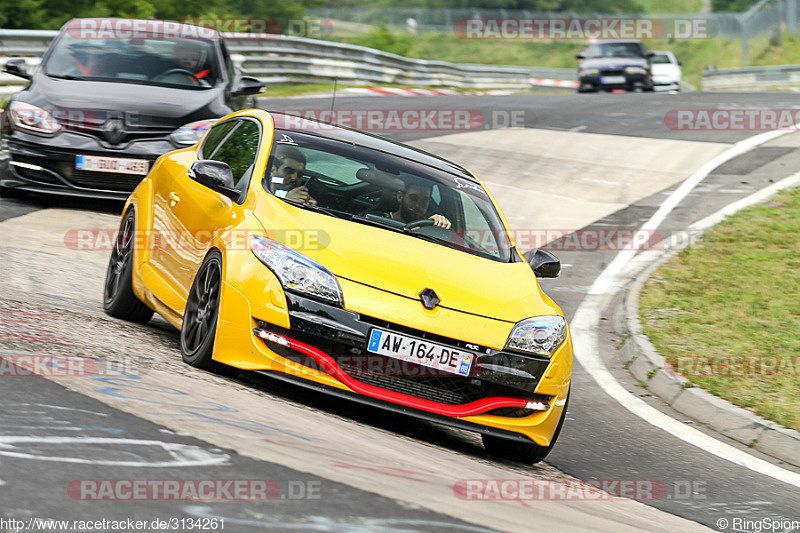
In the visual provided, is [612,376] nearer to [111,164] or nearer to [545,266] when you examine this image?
[545,266]

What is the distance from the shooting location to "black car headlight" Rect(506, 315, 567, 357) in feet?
19.5

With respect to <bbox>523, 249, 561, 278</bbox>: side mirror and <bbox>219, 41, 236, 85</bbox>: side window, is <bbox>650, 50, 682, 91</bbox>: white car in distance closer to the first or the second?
<bbox>219, 41, 236, 85</bbox>: side window

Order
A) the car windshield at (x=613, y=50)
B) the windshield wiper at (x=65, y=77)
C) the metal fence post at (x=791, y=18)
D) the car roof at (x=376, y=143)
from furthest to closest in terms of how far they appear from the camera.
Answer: the metal fence post at (x=791, y=18) → the car windshield at (x=613, y=50) → the windshield wiper at (x=65, y=77) → the car roof at (x=376, y=143)

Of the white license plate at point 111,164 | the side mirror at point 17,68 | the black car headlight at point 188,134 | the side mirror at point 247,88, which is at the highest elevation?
the side mirror at point 17,68

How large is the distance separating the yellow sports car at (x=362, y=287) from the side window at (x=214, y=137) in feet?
1.25

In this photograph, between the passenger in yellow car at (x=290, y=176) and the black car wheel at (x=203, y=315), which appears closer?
the black car wheel at (x=203, y=315)

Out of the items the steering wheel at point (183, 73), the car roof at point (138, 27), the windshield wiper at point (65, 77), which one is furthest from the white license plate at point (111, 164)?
the car roof at point (138, 27)

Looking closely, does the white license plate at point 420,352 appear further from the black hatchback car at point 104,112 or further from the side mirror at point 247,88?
the side mirror at point 247,88

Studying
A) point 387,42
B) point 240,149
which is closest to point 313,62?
point 240,149

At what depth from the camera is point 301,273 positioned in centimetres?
581

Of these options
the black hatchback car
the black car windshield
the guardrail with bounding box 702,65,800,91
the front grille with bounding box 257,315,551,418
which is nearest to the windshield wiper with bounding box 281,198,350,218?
the front grille with bounding box 257,315,551,418

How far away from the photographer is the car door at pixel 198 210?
658 cm

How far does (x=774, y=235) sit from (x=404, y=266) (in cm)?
821

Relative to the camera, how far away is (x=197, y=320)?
20.6ft
